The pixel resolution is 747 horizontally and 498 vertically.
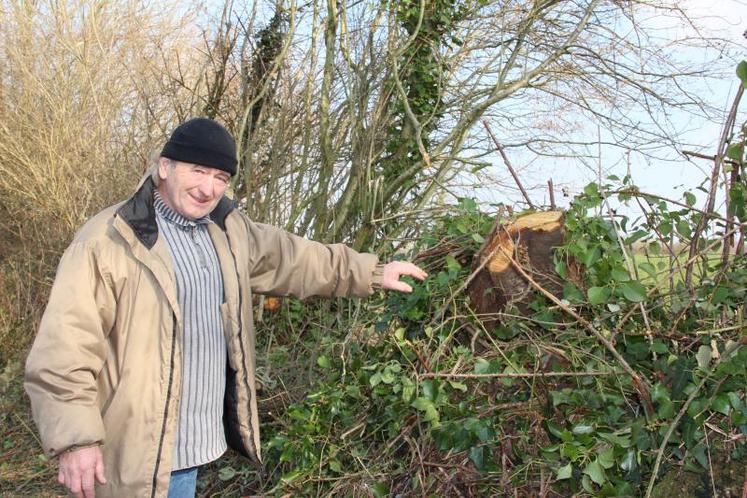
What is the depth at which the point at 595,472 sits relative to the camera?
2760mm

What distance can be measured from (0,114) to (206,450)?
877cm

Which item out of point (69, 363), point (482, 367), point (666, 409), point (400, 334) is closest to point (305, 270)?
point (400, 334)

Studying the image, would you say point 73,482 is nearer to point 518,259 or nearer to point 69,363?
point 69,363

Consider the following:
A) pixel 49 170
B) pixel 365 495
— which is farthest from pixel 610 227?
pixel 49 170

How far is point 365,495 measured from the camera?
360 cm

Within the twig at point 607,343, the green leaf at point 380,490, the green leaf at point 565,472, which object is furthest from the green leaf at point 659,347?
the green leaf at point 380,490

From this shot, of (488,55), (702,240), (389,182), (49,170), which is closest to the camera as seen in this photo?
(702,240)

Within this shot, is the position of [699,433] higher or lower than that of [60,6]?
lower

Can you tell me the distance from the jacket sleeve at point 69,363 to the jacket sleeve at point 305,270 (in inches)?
34.9

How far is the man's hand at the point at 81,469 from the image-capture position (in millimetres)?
2617

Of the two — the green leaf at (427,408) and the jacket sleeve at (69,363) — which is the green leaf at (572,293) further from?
the jacket sleeve at (69,363)

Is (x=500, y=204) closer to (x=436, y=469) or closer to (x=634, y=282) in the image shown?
(x=634, y=282)

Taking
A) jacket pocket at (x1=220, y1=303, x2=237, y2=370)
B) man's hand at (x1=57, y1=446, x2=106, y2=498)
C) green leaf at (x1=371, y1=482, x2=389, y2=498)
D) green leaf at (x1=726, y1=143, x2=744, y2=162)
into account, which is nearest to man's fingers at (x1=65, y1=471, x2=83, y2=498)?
man's hand at (x1=57, y1=446, x2=106, y2=498)

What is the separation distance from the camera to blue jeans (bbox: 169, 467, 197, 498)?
2.96m
